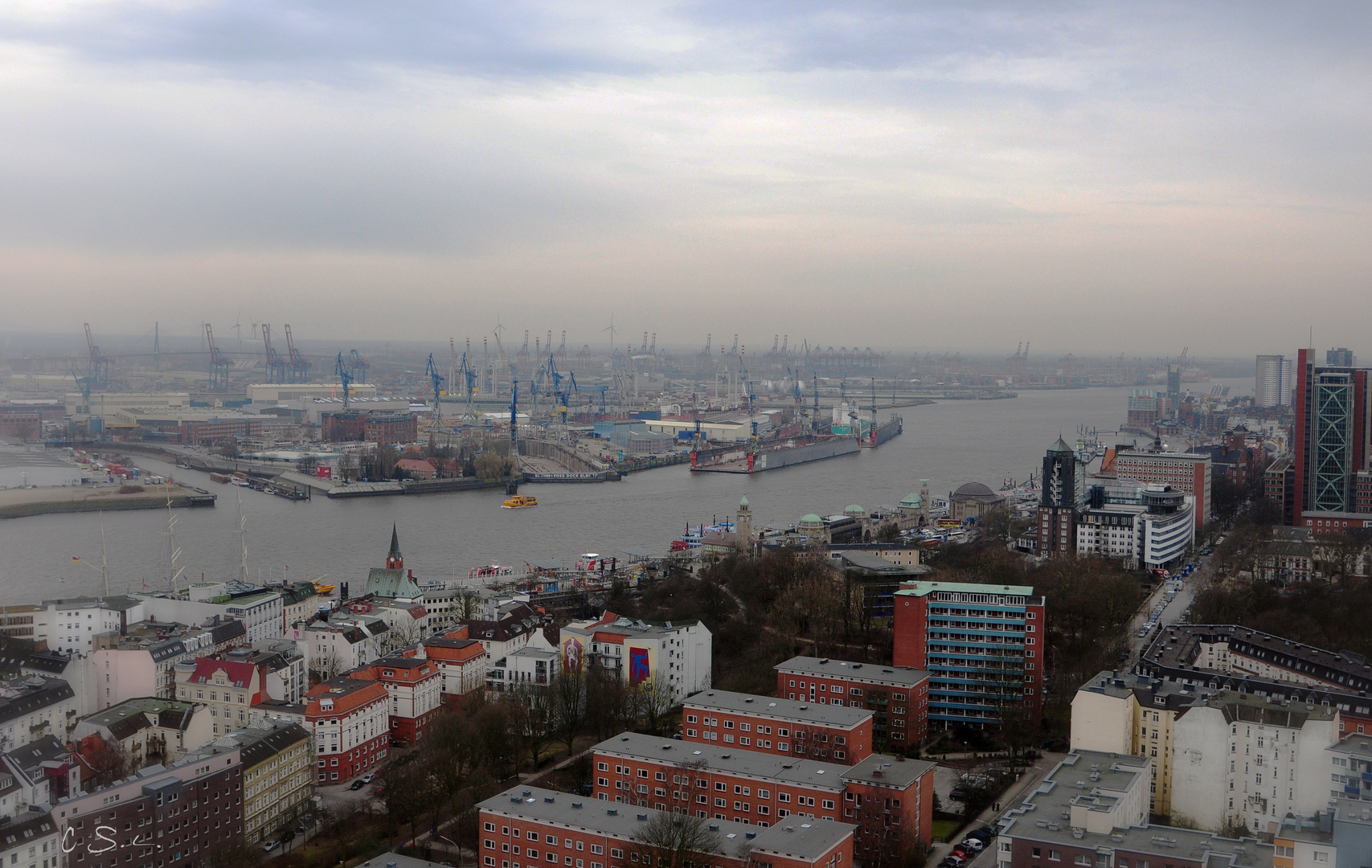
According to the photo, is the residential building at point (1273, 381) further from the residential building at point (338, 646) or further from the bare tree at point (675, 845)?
the bare tree at point (675, 845)

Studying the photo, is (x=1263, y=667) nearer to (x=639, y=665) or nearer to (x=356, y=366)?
(x=639, y=665)

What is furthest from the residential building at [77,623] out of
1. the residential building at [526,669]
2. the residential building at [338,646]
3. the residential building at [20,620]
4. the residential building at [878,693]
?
the residential building at [878,693]

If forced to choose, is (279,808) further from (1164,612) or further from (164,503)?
(164,503)

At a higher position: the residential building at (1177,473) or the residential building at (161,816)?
the residential building at (1177,473)

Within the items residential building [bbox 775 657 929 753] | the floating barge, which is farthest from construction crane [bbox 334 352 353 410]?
residential building [bbox 775 657 929 753]

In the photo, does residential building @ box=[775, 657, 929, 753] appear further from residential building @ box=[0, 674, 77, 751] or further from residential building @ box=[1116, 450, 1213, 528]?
residential building @ box=[1116, 450, 1213, 528]

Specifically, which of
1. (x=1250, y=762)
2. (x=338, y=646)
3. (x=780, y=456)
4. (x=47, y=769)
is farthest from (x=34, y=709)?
(x=780, y=456)

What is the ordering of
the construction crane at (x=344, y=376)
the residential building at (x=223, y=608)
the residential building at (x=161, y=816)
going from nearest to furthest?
1. the residential building at (x=161, y=816)
2. the residential building at (x=223, y=608)
3. the construction crane at (x=344, y=376)
